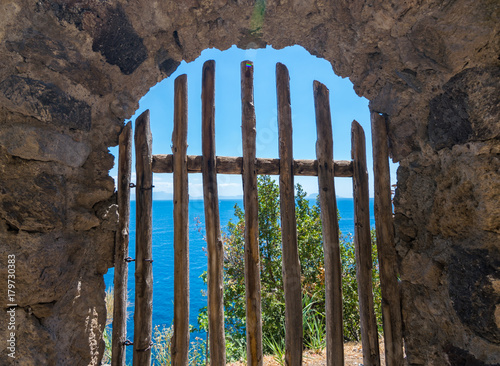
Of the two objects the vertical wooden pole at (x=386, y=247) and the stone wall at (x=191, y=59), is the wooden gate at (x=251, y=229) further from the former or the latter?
the stone wall at (x=191, y=59)

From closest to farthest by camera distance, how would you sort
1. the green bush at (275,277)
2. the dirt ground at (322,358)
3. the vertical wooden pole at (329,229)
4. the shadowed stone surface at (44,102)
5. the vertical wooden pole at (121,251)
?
the shadowed stone surface at (44,102)
the vertical wooden pole at (121,251)
the vertical wooden pole at (329,229)
the dirt ground at (322,358)
the green bush at (275,277)

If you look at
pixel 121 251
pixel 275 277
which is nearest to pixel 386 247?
pixel 121 251

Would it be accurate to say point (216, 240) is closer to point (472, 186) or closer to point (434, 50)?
point (472, 186)

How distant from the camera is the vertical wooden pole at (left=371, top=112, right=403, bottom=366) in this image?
2.00 metres

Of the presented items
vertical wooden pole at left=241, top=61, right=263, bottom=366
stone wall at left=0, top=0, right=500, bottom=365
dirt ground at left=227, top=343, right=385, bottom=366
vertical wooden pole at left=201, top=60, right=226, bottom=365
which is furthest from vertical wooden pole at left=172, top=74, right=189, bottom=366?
dirt ground at left=227, top=343, right=385, bottom=366

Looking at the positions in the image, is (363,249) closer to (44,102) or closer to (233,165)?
(233,165)

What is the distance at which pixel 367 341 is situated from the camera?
6.77ft

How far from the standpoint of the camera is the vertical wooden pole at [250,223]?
198cm

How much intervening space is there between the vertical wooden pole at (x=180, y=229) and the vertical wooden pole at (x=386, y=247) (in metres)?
1.27

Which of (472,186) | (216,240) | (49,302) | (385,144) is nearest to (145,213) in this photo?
(216,240)

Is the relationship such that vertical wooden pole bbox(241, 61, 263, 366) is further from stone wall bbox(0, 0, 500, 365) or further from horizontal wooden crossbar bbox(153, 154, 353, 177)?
stone wall bbox(0, 0, 500, 365)

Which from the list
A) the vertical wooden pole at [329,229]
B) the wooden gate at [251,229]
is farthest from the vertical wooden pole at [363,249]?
the vertical wooden pole at [329,229]

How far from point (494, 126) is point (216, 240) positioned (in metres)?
1.57

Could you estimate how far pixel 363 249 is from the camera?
212 centimetres
